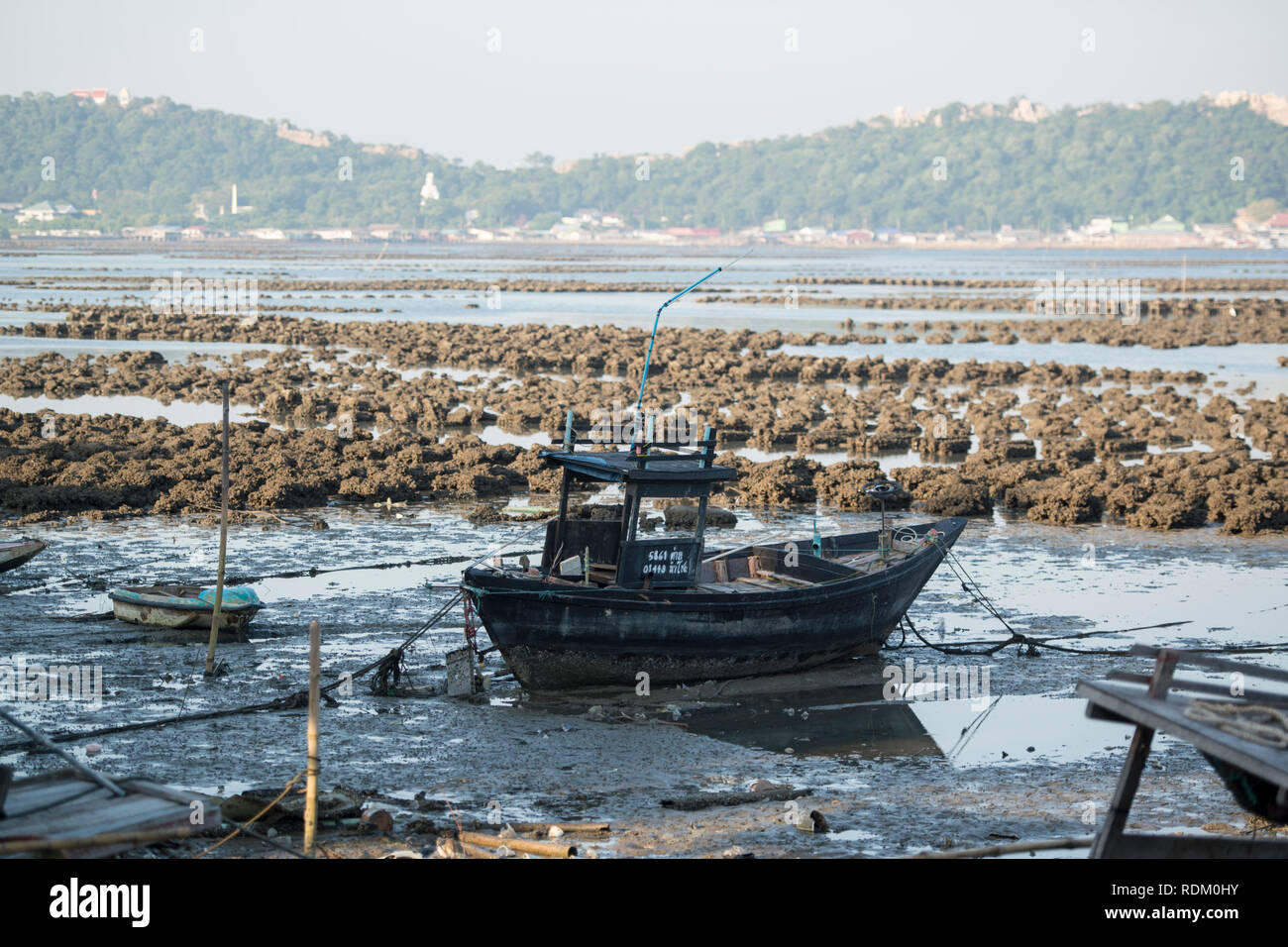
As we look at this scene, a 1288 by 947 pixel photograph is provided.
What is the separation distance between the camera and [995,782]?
12.7 metres

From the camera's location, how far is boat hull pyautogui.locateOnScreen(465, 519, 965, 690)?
14727 mm

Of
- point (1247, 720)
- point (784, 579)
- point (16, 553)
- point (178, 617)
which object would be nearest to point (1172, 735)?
point (1247, 720)

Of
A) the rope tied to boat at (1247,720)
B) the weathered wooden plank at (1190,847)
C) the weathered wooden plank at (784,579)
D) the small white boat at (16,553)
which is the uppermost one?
the rope tied to boat at (1247,720)

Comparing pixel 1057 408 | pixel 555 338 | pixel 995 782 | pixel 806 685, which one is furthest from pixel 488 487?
pixel 555 338

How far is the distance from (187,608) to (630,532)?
514cm

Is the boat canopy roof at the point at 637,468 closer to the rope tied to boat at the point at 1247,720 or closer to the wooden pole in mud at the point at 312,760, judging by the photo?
the wooden pole in mud at the point at 312,760

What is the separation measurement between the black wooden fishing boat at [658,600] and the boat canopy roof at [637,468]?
0.02 metres

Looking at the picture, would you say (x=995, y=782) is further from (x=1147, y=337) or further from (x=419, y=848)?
(x=1147, y=337)

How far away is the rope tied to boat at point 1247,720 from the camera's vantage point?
698cm

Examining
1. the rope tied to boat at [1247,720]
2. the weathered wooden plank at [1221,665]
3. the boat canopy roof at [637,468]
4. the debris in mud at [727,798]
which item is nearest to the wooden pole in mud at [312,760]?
the debris in mud at [727,798]
